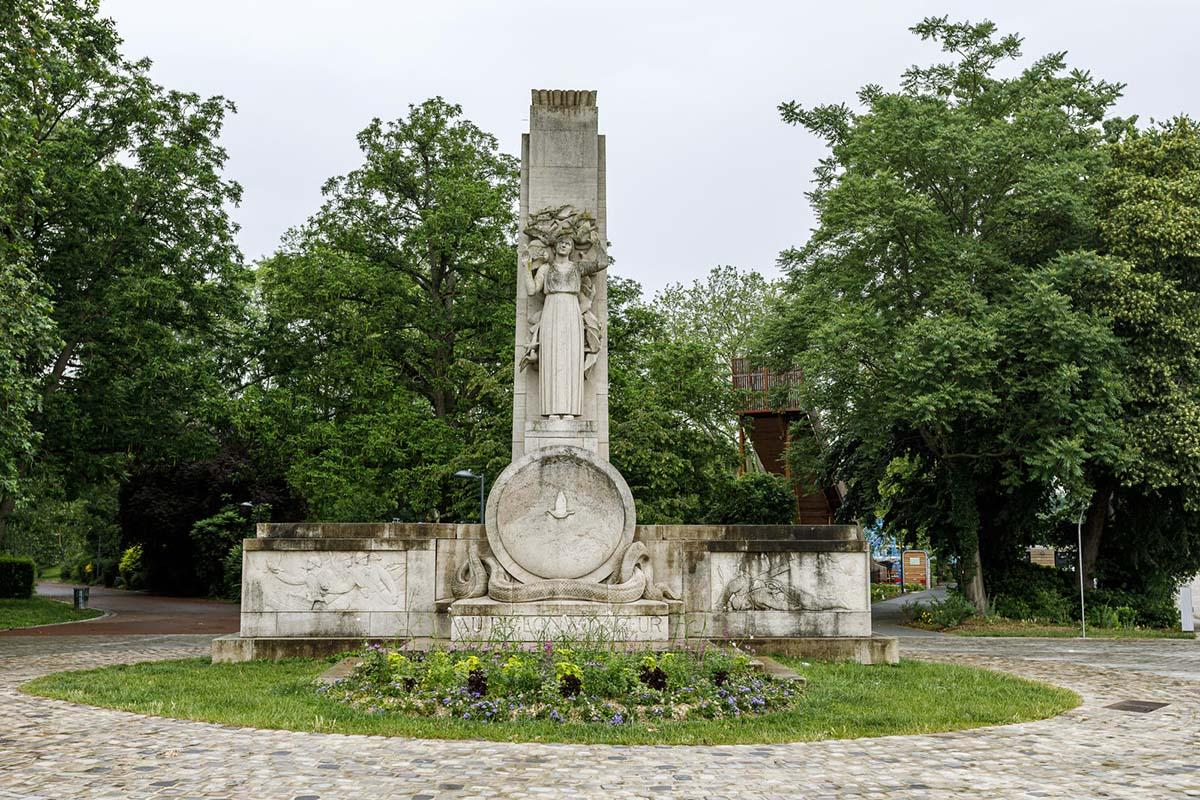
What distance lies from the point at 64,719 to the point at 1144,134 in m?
26.0

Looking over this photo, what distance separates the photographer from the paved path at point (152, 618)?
23.2 metres

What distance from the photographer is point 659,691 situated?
9242 millimetres

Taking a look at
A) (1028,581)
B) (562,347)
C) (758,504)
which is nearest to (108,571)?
(758,504)

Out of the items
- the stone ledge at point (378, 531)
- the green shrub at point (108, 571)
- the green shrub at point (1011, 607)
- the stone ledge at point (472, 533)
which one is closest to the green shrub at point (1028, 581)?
the green shrub at point (1011, 607)

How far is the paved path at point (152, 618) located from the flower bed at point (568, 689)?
46.6 ft

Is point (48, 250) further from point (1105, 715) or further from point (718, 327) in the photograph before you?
point (718, 327)

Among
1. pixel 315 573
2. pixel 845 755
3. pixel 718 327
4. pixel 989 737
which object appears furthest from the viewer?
pixel 718 327

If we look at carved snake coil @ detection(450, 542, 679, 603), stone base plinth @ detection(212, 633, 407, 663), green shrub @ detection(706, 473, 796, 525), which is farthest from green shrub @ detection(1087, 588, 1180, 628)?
stone base plinth @ detection(212, 633, 407, 663)

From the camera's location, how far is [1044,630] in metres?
23.6

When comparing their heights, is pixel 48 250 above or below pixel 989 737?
above

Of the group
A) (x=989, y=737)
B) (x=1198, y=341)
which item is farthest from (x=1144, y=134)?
(x=989, y=737)

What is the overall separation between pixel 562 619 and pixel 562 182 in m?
6.00

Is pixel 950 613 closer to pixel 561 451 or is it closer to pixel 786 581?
pixel 786 581

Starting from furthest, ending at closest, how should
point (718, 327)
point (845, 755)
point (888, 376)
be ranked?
point (718, 327)
point (888, 376)
point (845, 755)
